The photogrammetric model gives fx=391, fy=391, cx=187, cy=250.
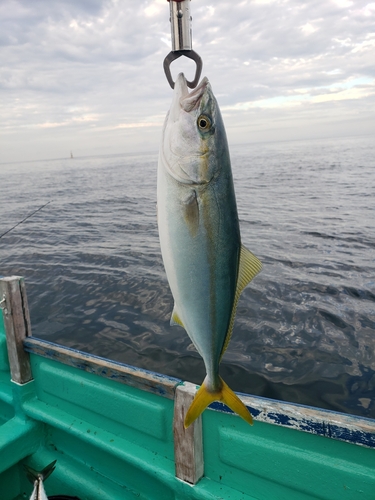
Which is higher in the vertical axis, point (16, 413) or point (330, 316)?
point (16, 413)

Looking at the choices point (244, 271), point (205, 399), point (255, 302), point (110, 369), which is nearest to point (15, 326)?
point (110, 369)

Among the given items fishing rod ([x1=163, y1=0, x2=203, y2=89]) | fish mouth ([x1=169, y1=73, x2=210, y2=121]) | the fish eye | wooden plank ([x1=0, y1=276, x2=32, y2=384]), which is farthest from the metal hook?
wooden plank ([x1=0, y1=276, x2=32, y2=384])

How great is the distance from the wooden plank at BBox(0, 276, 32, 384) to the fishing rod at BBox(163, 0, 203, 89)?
3.13m

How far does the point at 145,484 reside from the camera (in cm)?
369

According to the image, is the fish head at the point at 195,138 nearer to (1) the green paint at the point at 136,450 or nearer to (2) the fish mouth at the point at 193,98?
(2) the fish mouth at the point at 193,98

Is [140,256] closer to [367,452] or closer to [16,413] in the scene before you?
[16,413]

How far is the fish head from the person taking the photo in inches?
70.0

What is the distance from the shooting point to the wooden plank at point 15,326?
426 cm

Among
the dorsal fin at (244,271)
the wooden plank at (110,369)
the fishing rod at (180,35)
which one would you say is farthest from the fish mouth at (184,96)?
the wooden plank at (110,369)

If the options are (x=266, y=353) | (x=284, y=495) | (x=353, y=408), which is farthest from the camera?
(x=266, y=353)

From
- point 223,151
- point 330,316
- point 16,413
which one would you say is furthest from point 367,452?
point 330,316

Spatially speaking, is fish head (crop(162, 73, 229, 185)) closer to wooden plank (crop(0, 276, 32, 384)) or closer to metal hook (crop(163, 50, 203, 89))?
metal hook (crop(163, 50, 203, 89))

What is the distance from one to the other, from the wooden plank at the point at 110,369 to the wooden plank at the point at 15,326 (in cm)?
11

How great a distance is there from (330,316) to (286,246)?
5.98m
